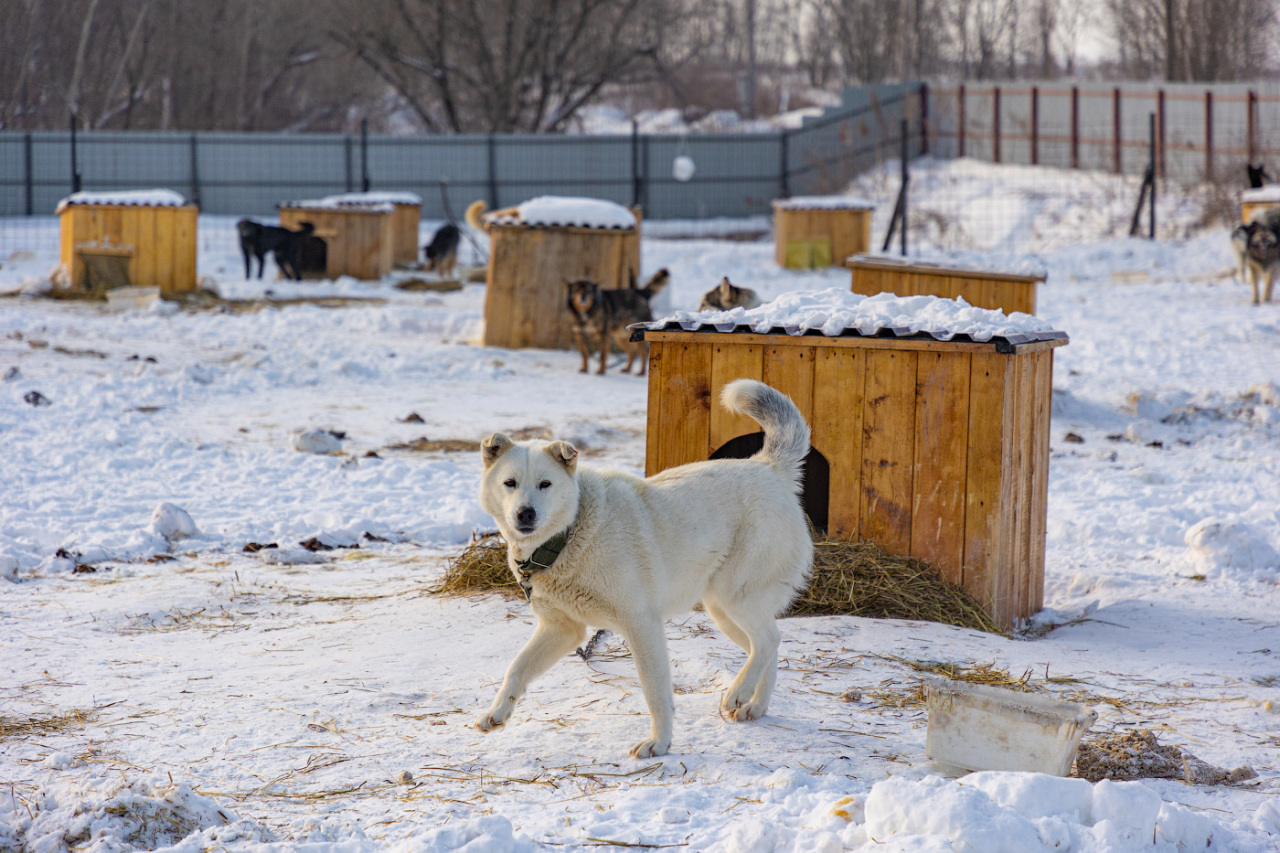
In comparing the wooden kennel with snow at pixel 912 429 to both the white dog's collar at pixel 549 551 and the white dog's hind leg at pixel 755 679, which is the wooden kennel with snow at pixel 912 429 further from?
the white dog's collar at pixel 549 551

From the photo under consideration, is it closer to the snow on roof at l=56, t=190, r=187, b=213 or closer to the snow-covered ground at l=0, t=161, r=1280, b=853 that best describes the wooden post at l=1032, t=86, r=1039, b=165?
the snow-covered ground at l=0, t=161, r=1280, b=853

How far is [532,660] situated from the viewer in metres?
3.57

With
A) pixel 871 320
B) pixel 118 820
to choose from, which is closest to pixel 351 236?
pixel 871 320

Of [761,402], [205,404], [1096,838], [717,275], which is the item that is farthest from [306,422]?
[717,275]

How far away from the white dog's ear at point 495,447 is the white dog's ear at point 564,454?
0.15 meters

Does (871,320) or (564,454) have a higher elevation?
(871,320)

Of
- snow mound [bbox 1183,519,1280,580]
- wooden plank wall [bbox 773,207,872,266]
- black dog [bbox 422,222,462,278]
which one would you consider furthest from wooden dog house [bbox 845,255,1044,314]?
black dog [bbox 422,222,462,278]

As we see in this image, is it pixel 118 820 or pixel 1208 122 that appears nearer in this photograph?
pixel 118 820

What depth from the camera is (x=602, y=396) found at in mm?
10477

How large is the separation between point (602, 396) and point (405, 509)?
4.04 meters

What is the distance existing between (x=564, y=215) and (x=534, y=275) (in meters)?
0.76

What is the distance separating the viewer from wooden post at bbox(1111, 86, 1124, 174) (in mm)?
26906

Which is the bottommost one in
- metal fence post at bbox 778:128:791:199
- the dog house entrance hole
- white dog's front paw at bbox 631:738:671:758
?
white dog's front paw at bbox 631:738:671:758

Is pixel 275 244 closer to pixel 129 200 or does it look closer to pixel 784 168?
pixel 129 200
